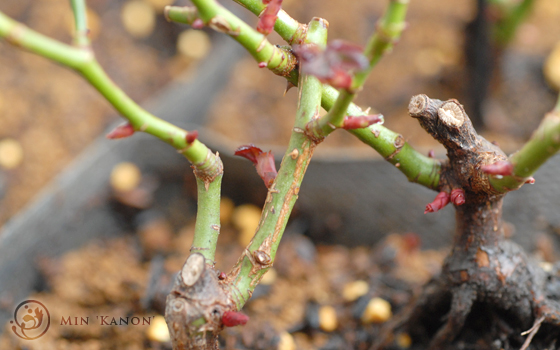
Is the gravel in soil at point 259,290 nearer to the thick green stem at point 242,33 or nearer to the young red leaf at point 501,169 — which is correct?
the young red leaf at point 501,169

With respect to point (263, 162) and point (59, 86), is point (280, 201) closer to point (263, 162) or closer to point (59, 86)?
point (263, 162)

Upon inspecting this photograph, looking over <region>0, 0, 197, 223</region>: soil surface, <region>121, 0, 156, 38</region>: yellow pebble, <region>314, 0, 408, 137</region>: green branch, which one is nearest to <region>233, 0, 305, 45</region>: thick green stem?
<region>314, 0, 408, 137</region>: green branch

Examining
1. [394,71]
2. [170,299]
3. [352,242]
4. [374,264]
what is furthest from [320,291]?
[394,71]

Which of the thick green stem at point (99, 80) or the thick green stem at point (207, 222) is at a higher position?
the thick green stem at point (99, 80)

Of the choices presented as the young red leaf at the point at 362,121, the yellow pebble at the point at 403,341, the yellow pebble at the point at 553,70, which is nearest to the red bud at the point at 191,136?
the young red leaf at the point at 362,121

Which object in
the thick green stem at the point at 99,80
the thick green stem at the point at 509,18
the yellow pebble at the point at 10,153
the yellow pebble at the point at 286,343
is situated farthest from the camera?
the thick green stem at the point at 509,18

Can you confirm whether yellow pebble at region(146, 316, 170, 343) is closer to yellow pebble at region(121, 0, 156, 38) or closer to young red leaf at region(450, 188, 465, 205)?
young red leaf at region(450, 188, 465, 205)

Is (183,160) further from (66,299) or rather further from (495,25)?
(495,25)

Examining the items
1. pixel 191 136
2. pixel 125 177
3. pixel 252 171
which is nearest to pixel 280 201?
pixel 191 136
